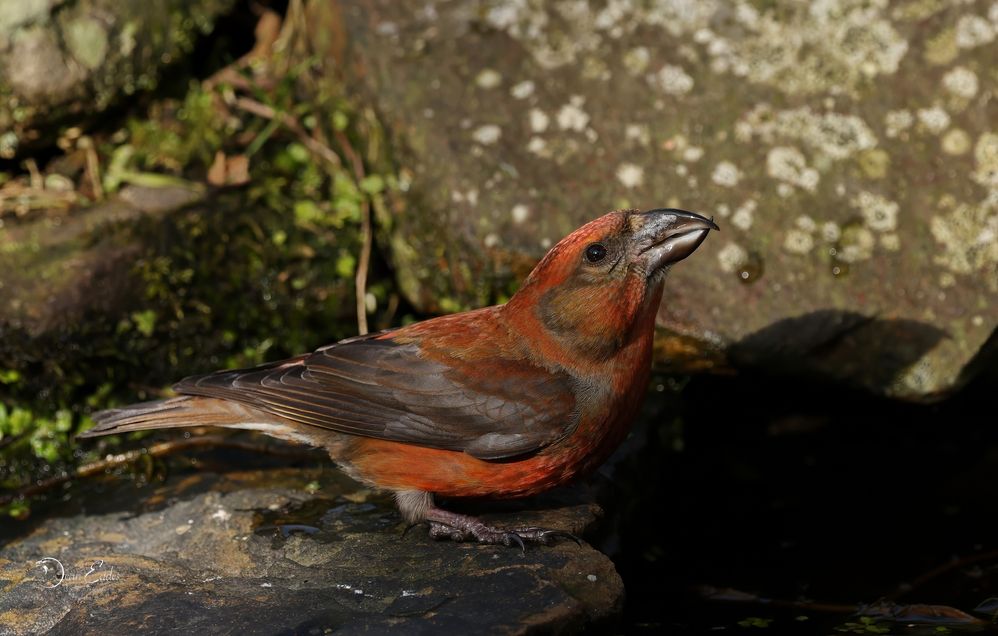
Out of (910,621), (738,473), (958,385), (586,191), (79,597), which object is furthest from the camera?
(738,473)

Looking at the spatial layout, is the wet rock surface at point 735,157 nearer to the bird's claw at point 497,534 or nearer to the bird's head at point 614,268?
the bird's head at point 614,268

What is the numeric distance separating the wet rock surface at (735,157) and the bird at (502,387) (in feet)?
2.80

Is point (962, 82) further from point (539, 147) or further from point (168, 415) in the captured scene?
point (168, 415)

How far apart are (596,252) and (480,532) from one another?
107 centimetres

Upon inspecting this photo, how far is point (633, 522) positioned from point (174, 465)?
1965 mm

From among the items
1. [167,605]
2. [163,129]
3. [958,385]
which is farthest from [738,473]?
[163,129]

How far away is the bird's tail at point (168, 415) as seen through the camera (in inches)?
172

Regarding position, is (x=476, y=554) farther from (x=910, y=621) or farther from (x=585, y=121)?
(x=585, y=121)

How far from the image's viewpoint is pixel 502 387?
4.11 meters

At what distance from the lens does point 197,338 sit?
5289 mm

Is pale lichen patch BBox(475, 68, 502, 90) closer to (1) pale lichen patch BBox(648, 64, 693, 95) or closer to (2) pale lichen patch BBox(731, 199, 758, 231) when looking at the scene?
(1) pale lichen patch BBox(648, 64, 693, 95)

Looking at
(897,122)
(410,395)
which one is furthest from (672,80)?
(410,395)

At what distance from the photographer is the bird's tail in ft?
14.3

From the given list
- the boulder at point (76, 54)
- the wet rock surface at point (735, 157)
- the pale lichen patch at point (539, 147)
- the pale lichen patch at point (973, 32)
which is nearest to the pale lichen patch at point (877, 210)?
the wet rock surface at point (735, 157)
